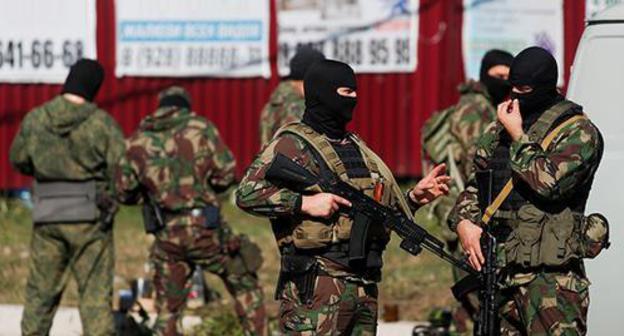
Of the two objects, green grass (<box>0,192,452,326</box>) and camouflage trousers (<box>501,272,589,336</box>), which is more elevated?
camouflage trousers (<box>501,272,589,336</box>)

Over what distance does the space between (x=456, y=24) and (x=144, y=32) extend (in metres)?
3.50

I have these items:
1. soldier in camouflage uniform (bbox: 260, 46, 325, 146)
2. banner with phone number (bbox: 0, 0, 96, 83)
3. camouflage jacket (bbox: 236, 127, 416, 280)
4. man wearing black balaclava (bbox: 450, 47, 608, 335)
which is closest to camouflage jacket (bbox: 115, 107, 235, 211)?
soldier in camouflage uniform (bbox: 260, 46, 325, 146)

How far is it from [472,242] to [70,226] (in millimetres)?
4261

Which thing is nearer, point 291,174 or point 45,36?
point 291,174

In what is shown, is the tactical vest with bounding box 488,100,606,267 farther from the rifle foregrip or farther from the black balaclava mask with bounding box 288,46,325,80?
the black balaclava mask with bounding box 288,46,325,80

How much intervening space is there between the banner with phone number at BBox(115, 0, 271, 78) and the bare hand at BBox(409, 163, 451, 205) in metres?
11.3

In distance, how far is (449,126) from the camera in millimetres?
10906

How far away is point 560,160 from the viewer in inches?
283

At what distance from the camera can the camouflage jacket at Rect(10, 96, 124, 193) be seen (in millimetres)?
10945

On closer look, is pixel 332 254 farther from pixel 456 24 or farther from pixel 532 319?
pixel 456 24

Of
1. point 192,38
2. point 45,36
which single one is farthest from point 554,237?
point 45,36

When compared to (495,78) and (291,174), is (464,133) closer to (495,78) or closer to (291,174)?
(495,78)

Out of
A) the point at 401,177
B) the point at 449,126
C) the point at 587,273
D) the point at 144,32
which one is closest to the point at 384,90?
the point at 401,177

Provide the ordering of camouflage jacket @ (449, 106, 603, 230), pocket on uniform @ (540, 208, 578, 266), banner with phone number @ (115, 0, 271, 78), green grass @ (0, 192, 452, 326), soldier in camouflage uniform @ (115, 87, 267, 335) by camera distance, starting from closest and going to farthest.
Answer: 1. camouflage jacket @ (449, 106, 603, 230)
2. pocket on uniform @ (540, 208, 578, 266)
3. soldier in camouflage uniform @ (115, 87, 267, 335)
4. green grass @ (0, 192, 452, 326)
5. banner with phone number @ (115, 0, 271, 78)
